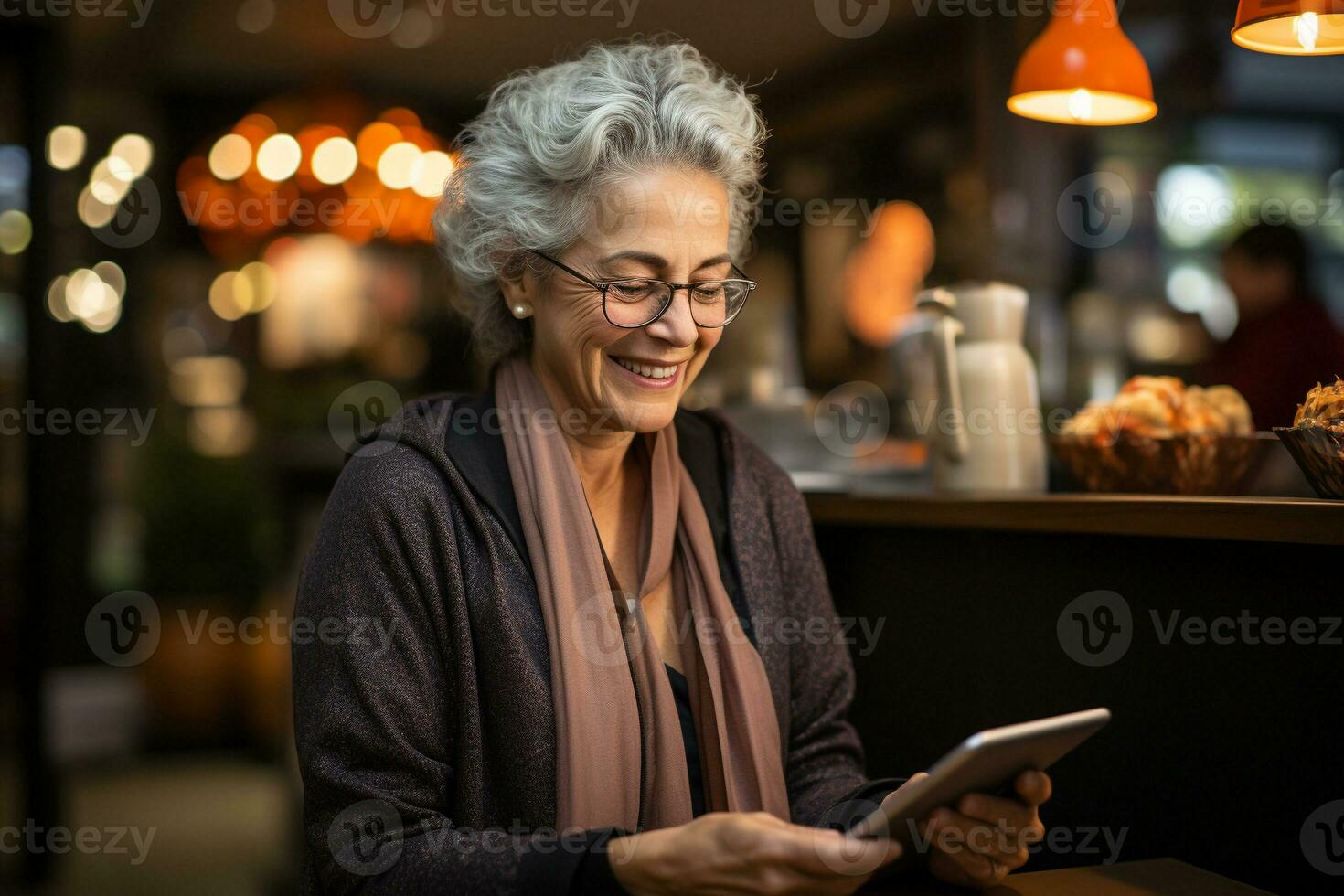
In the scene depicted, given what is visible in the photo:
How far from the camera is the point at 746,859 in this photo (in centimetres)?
119

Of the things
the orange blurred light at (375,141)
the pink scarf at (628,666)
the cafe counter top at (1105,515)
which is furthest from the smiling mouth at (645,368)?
the orange blurred light at (375,141)

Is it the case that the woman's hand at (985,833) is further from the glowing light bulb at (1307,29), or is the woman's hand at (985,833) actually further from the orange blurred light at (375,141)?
the orange blurred light at (375,141)

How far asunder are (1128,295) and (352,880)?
16.4 ft

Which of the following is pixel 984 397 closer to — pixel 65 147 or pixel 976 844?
pixel 976 844

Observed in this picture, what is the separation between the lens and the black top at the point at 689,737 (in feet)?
5.48

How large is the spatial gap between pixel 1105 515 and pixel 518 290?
2.77 ft

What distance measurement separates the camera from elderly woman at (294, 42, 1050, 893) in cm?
144

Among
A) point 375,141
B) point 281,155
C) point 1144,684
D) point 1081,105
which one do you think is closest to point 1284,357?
point 1081,105

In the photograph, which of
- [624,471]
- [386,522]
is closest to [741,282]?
[624,471]

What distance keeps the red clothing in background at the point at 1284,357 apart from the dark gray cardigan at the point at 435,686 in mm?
2518

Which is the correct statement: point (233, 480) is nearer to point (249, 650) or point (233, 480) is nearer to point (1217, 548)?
point (249, 650)

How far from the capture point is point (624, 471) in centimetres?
187

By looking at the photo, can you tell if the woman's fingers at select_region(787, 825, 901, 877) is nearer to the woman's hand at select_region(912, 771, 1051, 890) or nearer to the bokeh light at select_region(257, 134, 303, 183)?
the woman's hand at select_region(912, 771, 1051, 890)

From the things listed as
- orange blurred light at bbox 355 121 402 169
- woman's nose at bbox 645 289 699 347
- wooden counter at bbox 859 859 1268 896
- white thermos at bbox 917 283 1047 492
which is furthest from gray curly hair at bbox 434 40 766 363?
orange blurred light at bbox 355 121 402 169
